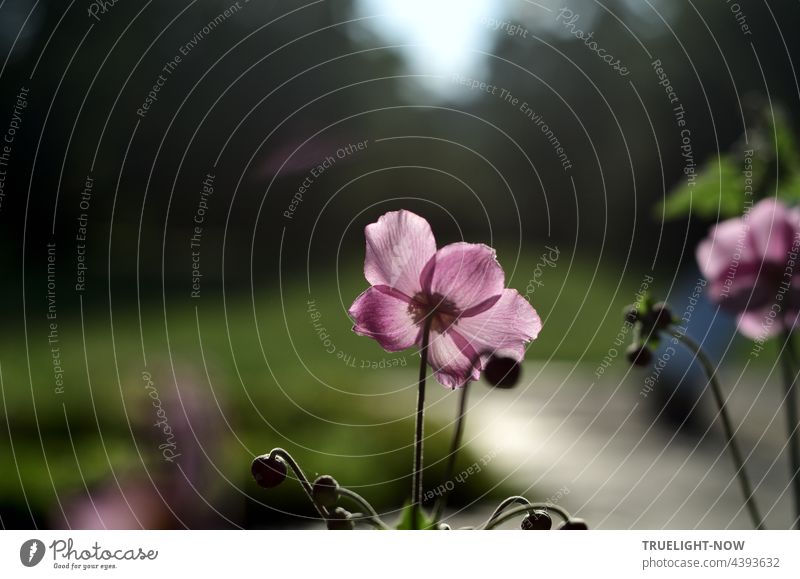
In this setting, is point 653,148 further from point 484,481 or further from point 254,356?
point 484,481

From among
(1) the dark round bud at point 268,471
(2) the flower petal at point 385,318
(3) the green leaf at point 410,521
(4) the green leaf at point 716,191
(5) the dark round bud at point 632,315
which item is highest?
(4) the green leaf at point 716,191

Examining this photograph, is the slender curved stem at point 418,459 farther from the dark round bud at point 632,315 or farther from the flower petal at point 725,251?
the flower petal at point 725,251

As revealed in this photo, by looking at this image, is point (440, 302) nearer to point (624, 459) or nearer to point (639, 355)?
point (639, 355)

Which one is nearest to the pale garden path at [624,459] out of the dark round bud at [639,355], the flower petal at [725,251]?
the flower petal at [725,251]

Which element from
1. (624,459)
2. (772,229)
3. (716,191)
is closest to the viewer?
(772,229)

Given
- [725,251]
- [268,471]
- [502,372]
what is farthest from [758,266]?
[268,471]

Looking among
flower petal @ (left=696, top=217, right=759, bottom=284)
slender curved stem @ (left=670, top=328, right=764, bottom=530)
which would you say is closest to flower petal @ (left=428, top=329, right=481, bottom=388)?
slender curved stem @ (left=670, top=328, right=764, bottom=530)
